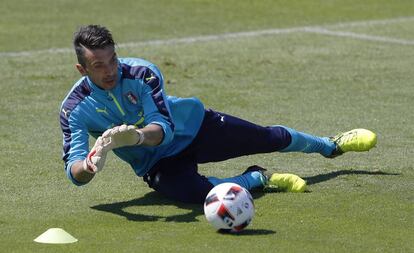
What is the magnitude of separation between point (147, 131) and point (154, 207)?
798mm

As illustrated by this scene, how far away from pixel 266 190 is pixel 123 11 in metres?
11.0

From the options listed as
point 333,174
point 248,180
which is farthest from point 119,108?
point 333,174

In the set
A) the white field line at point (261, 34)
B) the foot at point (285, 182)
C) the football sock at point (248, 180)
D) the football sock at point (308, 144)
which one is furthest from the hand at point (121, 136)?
the white field line at point (261, 34)

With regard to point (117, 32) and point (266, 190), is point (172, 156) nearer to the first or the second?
point (266, 190)

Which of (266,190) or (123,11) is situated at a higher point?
(123,11)

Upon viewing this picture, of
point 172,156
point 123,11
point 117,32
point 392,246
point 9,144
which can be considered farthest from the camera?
point 123,11

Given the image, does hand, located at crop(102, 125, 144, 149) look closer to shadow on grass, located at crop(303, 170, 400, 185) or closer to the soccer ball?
the soccer ball

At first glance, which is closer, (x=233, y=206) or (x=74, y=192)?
(x=233, y=206)

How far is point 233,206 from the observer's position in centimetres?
769

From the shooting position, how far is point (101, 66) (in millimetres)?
8141

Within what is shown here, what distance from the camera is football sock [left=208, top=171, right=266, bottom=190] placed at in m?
8.89

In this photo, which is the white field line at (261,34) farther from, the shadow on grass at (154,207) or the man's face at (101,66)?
the man's face at (101,66)

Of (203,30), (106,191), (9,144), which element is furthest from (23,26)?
(106,191)

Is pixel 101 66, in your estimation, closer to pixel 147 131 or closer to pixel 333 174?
pixel 147 131
